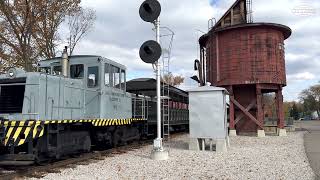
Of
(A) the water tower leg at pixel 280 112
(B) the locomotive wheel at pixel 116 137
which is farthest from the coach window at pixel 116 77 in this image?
(A) the water tower leg at pixel 280 112

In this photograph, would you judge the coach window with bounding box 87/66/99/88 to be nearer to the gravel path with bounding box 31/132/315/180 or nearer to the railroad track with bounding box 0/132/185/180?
the railroad track with bounding box 0/132/185/180

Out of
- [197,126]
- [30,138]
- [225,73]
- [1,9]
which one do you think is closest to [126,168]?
[30,138]

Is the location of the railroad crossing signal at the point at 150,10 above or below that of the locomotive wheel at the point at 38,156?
above

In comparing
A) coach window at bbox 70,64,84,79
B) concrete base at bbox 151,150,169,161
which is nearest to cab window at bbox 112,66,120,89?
coach window at bbox 70,64,84,79

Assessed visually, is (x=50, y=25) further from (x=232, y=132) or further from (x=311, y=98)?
(x=311, y=98)

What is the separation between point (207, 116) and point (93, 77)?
514 centimetres

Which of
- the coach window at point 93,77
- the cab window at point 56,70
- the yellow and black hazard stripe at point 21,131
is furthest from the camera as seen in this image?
the coach window at point 93,77

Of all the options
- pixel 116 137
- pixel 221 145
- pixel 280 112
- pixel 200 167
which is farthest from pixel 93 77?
pixel 280 112

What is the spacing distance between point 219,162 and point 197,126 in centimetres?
383

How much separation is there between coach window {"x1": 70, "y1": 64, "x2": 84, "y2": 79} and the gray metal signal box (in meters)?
4.89

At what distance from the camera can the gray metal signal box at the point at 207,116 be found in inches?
603

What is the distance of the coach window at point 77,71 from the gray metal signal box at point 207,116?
489 cm

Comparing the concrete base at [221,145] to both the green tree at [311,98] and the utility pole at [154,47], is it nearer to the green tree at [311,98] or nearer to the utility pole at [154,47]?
the utility pole at [154,47]

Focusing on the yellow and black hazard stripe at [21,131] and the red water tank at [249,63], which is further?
the red water tank at [249,63]
